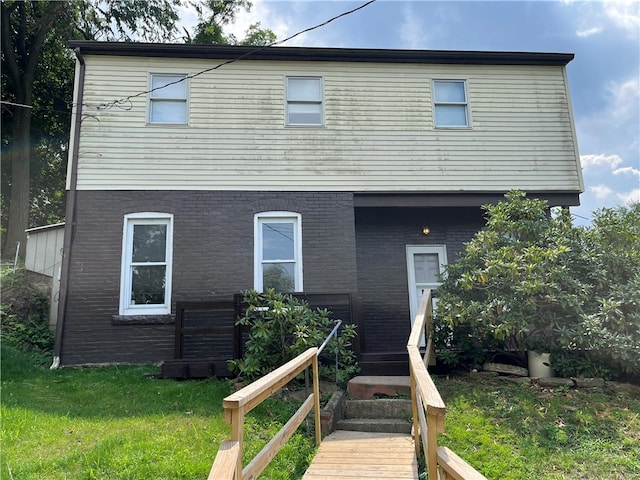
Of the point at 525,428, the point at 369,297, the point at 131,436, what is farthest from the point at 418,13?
the point at 131,436

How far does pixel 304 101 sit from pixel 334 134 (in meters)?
0.92

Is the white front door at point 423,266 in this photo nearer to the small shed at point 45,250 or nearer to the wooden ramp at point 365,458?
the wooden ramp at point 365,458

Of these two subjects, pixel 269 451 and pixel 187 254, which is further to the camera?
pixel 187 254

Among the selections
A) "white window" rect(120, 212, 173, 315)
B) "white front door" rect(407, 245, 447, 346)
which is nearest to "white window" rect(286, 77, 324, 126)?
"white window" rect(120, 212, 173, 315)

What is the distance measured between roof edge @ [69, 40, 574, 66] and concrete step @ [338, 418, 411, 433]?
6.97m

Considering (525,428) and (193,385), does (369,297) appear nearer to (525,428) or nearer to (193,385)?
(193,385)

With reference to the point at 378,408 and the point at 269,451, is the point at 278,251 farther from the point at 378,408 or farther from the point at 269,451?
the point at 269,451

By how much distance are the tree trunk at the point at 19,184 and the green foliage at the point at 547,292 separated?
42.6ft

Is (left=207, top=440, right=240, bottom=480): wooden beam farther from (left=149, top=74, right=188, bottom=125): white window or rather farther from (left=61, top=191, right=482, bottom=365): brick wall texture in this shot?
(left=149, top=74, right=188, bottom=125): white window

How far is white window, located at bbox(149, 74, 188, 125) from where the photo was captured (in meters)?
8.73

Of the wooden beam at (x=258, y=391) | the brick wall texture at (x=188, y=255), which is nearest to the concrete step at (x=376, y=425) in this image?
the wooden beam at (x=258, y=391)

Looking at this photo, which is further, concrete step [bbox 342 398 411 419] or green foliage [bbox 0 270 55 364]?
green foliage [bbox 0 270 55 364]

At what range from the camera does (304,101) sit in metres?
Result: 9.00

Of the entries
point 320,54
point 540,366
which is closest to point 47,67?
point 320,54
